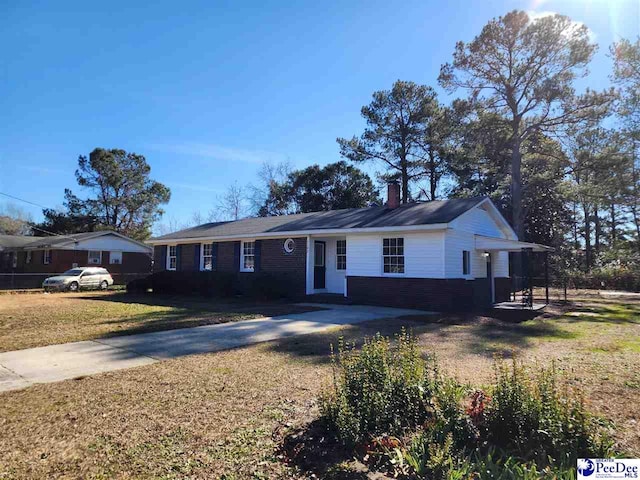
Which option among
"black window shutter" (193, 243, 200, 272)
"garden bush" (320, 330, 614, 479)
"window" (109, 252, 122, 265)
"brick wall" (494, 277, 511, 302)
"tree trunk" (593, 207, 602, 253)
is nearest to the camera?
"garden bush" (320, 330, 614, 479)

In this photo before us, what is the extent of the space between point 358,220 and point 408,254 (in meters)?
3.21

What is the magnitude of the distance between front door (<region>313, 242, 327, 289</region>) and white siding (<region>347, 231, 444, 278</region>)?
2.02 meters

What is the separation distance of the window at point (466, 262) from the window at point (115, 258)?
29.5 meters

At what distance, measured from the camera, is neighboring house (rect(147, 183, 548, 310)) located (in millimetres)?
14719

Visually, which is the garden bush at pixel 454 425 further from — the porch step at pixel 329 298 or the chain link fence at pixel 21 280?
the chain link fence at pixel 21 280

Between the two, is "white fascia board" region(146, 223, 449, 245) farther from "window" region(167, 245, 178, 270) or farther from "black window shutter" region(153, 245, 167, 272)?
"black window shutter" region(153, 245, 167, 272)

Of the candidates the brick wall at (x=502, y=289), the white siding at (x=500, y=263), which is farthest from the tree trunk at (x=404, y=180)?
the brick wall at (x=502, y=289)

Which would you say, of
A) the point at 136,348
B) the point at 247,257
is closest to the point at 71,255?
the point at 247,257

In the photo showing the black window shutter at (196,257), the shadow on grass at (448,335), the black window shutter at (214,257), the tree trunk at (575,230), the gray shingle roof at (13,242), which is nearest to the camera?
the shadow on grass at (448,335)

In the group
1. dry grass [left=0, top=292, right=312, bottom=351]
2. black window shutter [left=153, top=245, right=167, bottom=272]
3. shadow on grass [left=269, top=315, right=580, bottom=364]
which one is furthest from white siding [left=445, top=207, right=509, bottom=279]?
black window shutter [left=153, top=245, right=167, bottom=272]

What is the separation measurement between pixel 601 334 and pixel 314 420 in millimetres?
9241

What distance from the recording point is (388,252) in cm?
1588

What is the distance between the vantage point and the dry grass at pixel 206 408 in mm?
3408

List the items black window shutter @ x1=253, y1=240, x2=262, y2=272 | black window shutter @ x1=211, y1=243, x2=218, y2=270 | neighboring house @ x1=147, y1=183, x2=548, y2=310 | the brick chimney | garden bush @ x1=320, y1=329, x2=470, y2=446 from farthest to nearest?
black window shutter @ x1=211, y1=243, x2=218, y2=270 < black window shutter @ x1=253, y1=240, x2=262, y2=272 < the brick chimney < neighboring house @ x1=147, y1=183, x2=548, y2=310 < garden bush @ x1=320, y1=329, x2=470, y2=446
